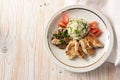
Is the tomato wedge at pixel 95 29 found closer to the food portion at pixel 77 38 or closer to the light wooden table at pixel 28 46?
the food portion at pixel 77 38

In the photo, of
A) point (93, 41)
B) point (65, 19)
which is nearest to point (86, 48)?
point (93, 41)

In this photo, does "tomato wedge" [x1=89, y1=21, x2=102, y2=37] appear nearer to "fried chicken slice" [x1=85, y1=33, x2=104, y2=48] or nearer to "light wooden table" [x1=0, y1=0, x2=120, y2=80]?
"fried chicken slice" [x1=85, y1=33, x2=104, y2=48]

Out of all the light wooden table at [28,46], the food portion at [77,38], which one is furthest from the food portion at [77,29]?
the light wooden table at [28,46]

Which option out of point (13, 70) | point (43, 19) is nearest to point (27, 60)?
point (13, 70)

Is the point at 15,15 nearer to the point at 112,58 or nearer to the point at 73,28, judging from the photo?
the point at 73,28

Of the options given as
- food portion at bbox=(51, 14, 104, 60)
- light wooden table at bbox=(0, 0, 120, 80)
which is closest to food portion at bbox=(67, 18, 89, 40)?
food portion at bbox=(51, 14, 104, 60)

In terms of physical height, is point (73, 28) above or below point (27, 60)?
above

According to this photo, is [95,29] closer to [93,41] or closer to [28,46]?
[93,41]
